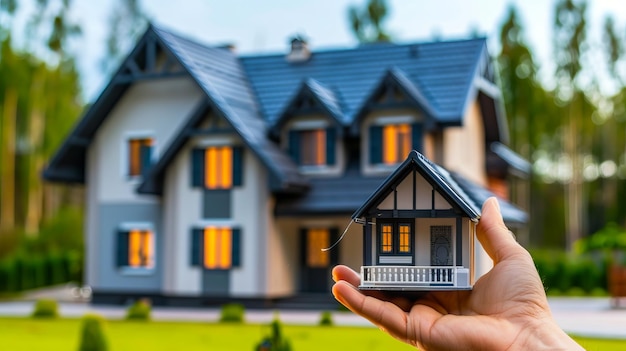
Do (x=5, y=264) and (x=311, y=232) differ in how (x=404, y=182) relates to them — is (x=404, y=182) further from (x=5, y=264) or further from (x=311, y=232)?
(x=5, y=264)

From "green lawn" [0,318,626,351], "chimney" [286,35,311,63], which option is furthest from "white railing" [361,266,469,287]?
"chimney" [286,35,311,63]

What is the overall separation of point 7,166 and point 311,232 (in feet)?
72.2

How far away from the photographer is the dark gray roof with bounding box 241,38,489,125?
2505 cm

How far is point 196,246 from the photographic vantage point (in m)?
25.9

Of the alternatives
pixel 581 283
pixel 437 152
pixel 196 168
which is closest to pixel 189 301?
pixel 196 168

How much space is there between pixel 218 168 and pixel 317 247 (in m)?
3.46

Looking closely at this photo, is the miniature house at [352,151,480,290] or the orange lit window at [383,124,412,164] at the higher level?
the orange lit window at [383,124,412,164]

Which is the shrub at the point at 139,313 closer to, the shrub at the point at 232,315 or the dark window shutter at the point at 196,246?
the shrub at the point at 232,315

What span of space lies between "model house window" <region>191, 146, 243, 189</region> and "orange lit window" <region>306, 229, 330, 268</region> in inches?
107

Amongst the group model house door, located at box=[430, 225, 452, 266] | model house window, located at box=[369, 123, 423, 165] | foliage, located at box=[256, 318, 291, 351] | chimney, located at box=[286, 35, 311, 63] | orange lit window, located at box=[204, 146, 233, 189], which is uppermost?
chimney, located at box=[286, 35, 311, 63]

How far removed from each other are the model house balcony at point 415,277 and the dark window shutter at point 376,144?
19.7 m

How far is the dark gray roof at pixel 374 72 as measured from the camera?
25.0 m

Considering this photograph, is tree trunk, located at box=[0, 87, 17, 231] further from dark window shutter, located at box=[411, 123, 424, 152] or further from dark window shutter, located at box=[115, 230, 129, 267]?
dark window shutter, located at box=[411, 123, 424, 152]

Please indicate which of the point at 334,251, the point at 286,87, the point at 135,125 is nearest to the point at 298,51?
the point at 286,87
